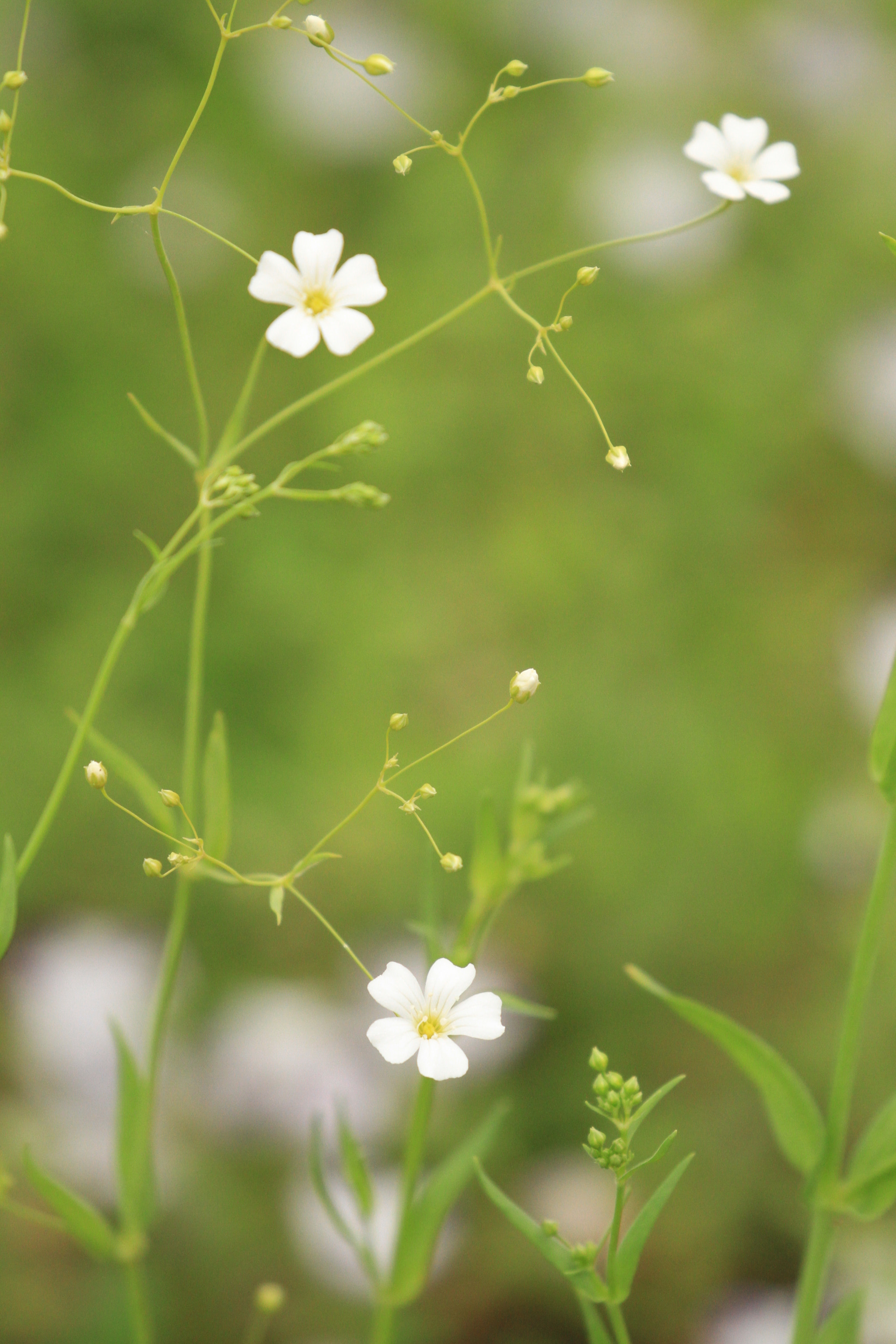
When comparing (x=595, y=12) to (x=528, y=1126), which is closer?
(x=528, y=1126)

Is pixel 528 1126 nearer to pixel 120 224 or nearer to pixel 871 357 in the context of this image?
pixel 871 357

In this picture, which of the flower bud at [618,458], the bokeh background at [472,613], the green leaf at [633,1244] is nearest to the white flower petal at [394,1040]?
the green leaf at [633,1244]

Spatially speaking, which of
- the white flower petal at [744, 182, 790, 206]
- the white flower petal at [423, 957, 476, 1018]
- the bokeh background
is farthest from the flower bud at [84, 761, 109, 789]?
the bokeh background

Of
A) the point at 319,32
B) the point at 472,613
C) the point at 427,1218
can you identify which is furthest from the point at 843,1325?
the point at 472,613

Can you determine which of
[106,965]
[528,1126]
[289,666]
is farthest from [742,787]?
[106,965]

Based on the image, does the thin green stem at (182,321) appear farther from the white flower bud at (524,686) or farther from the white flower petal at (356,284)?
the white flower bud at (524,686)

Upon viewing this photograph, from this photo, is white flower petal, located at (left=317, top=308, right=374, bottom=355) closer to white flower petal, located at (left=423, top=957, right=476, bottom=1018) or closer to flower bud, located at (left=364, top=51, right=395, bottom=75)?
flower bud, located at (left=364, top=51, right=395, bottom=75)

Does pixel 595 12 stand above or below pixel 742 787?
above
